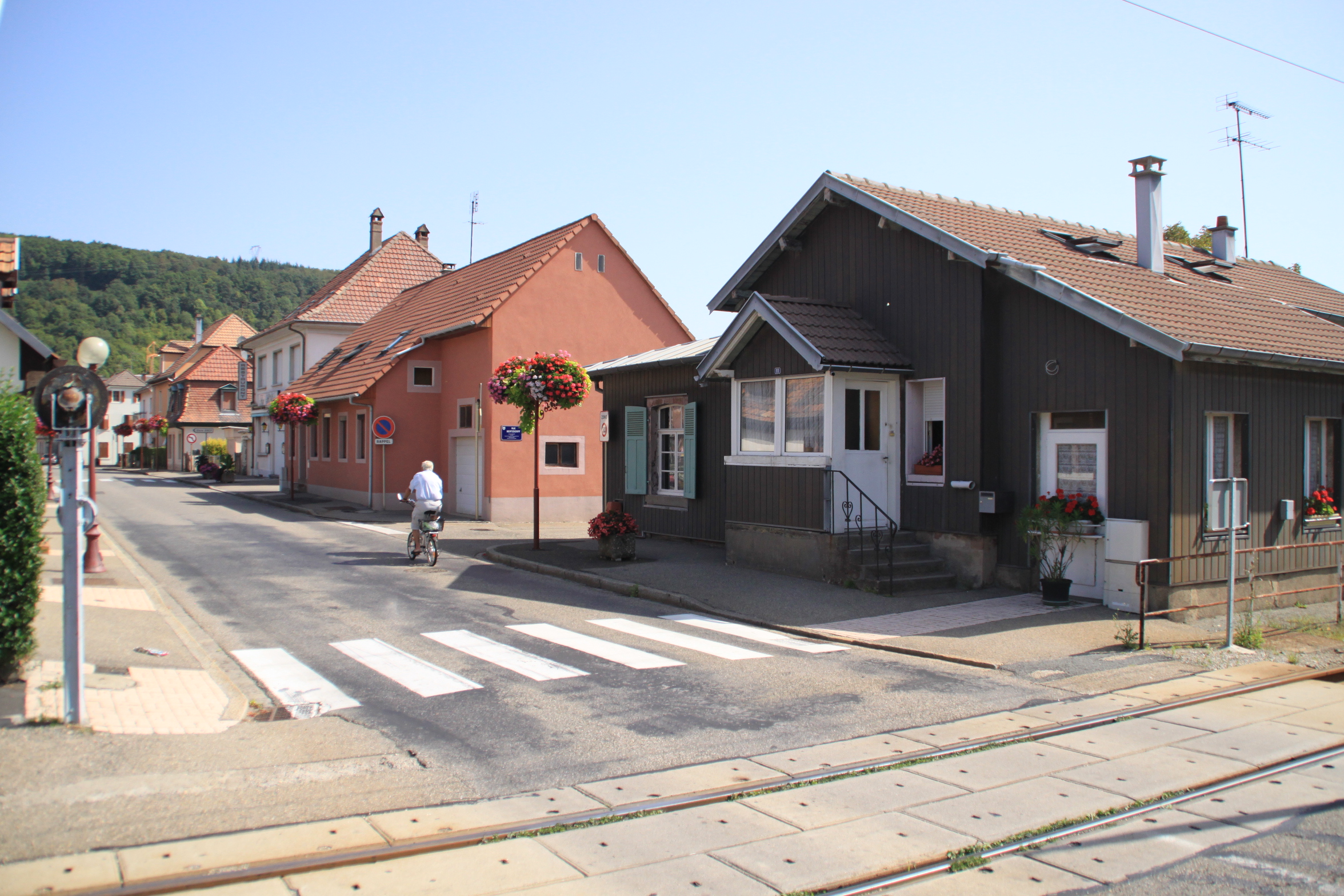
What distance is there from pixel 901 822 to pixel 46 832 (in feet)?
14.6

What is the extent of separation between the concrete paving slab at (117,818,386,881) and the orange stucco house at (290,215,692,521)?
61.0 feet

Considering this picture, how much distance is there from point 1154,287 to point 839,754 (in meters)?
10.3

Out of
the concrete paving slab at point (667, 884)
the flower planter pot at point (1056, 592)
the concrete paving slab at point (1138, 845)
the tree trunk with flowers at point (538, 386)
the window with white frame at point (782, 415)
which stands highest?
the tree trunk with flowers at point (538, 386)

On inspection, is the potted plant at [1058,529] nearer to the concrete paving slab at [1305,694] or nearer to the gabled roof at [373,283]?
the concrete paving slab at [1305,694]

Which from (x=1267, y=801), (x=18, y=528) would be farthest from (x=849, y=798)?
(x=18, y=528)

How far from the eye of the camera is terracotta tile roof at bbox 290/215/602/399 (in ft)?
84.7

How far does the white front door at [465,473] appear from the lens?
25.8 metres

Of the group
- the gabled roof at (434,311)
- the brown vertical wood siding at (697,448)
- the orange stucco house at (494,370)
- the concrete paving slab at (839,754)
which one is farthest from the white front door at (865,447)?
the gabled roof at (434,311)

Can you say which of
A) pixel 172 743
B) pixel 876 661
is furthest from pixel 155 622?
pixel 876 661

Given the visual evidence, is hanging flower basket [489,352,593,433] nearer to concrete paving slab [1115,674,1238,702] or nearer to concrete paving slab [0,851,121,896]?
concrete paving slab [1115,674,1238,702]

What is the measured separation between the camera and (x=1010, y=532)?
1326cm

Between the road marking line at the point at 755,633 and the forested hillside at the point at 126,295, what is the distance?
787cm

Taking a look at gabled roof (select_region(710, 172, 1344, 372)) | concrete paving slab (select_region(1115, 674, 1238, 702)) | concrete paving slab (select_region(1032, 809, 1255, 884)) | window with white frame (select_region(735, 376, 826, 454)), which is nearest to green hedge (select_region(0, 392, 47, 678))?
concrete paving slab (select_region(1032, 809, 1255, 884))

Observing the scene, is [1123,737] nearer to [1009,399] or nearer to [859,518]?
[859,518]
